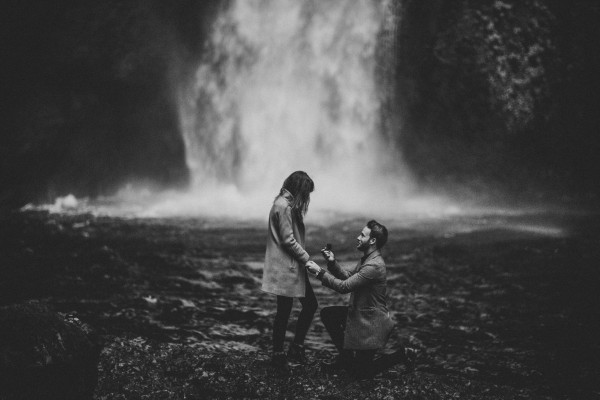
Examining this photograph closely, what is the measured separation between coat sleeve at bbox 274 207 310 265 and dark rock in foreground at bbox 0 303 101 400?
182cm

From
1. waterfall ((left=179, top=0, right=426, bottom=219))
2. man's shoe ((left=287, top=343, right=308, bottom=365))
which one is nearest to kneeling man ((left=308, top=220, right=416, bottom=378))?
man's shoe ((left=287, top=343, right=308, bottom=365))

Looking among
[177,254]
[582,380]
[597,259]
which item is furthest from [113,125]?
[582,380]

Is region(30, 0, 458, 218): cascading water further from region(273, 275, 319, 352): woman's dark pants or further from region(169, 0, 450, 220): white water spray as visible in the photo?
region(273, 275, 319, 352): woman's dark pants

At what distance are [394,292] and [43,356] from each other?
5.88m

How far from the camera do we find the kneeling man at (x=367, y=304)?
15.2 feet

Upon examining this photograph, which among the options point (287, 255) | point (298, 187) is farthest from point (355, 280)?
point (298, 187)

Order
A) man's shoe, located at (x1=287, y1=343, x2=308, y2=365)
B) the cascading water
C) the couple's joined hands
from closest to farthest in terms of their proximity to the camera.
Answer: the couple's joined hands → man's shoe, located at (x1=287, y1=343, x2=308, y2=365) → the cascading water

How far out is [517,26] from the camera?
18.3 meters

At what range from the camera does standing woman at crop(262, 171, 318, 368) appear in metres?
4.80

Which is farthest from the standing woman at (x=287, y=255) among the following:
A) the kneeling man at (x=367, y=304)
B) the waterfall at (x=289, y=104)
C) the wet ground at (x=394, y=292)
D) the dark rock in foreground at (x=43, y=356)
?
the waterfall at (x=289, y=104)

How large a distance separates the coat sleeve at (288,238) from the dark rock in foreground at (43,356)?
71.6 inches

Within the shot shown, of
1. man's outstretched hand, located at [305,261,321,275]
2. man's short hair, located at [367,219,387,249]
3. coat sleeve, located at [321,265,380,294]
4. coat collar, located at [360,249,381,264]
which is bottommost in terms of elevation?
coat sleeve, located at [321,265,380,294]

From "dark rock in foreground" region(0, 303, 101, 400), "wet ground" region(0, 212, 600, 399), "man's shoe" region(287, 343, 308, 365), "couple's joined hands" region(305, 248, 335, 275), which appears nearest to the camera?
"dark rock in foreground" region(0, 303, 101, 400)

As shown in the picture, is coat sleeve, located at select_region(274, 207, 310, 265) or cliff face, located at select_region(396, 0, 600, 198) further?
cliff face, located at select_region(396, 0, 600, 198)
